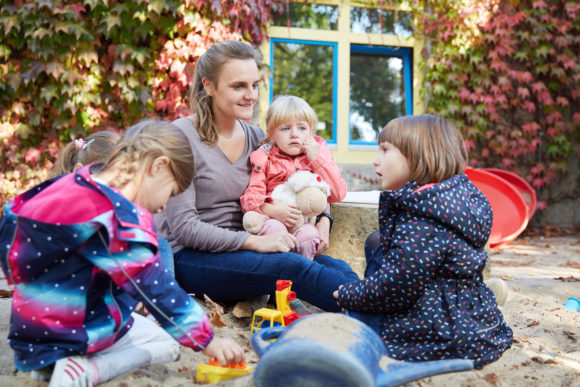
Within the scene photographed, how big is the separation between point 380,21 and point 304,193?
4.81 meters

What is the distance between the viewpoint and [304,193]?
104 inches

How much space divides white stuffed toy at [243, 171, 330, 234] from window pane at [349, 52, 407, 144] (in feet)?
14.7

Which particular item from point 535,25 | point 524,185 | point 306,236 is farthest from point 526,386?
point 535,25

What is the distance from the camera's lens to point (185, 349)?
2.08 metres

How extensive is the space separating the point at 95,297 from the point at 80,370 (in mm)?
218

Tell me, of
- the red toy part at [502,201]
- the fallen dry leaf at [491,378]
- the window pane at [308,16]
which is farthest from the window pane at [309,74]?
the fallen dry leaf at [491,378]

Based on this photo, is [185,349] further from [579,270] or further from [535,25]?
[535,25]

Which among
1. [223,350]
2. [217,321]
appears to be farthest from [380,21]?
[223,350]

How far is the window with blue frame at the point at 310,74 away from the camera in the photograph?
6.73 metres

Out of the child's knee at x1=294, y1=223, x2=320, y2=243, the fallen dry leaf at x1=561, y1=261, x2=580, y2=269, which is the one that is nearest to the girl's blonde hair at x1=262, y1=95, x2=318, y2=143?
the child's knee at x1=294, y1=223, x2=320, y2=243

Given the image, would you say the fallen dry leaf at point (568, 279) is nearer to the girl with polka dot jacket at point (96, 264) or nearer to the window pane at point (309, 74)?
the girl with polka dot jacket at point (96, 264)

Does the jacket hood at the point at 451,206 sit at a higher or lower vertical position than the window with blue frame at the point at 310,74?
lower

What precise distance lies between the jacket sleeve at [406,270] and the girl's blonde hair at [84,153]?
1.36 metres

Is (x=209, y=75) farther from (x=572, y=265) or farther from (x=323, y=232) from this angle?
(x=572, y=265)
